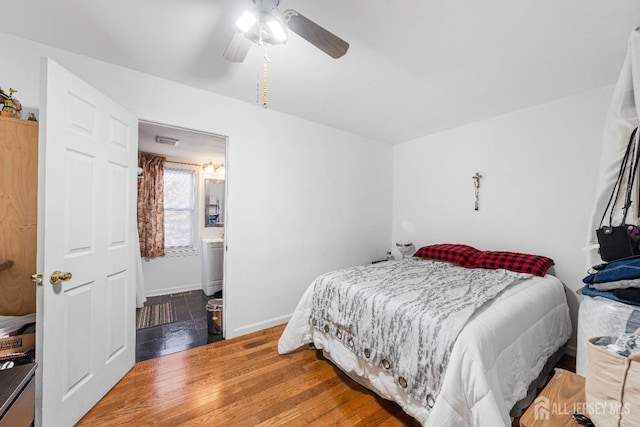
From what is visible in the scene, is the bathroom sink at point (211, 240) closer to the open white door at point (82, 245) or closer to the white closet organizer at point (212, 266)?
the white closet organizer at point (212, 266)

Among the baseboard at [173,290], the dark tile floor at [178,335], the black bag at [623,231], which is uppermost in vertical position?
the black bag at [623,231]

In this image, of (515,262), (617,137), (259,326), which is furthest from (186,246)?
(617,137)

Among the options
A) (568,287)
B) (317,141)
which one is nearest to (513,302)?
(568,287)

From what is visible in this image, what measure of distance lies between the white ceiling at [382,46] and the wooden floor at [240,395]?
8.25 feet

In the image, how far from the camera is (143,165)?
13.3ft

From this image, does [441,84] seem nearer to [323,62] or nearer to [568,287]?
[323,62]

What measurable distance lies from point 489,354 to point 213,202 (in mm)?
4461

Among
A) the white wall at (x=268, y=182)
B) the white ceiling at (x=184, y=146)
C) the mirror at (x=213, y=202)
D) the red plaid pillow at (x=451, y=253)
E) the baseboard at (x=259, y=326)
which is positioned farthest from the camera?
the mirror at (x=213, y=202)

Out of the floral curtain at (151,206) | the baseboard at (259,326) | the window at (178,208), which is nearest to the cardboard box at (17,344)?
the baseboard at (259,326)

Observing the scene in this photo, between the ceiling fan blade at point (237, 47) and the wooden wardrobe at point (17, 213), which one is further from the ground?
the ceiling fan blade at point (237, 47)

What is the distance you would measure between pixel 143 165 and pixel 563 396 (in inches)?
196

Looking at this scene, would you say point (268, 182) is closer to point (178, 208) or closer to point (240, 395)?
point (240, 395)

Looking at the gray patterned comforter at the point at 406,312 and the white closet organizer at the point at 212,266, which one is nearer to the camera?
the gray patterned comforter at the point at 406,312

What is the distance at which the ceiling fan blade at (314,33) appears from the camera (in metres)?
1.28
